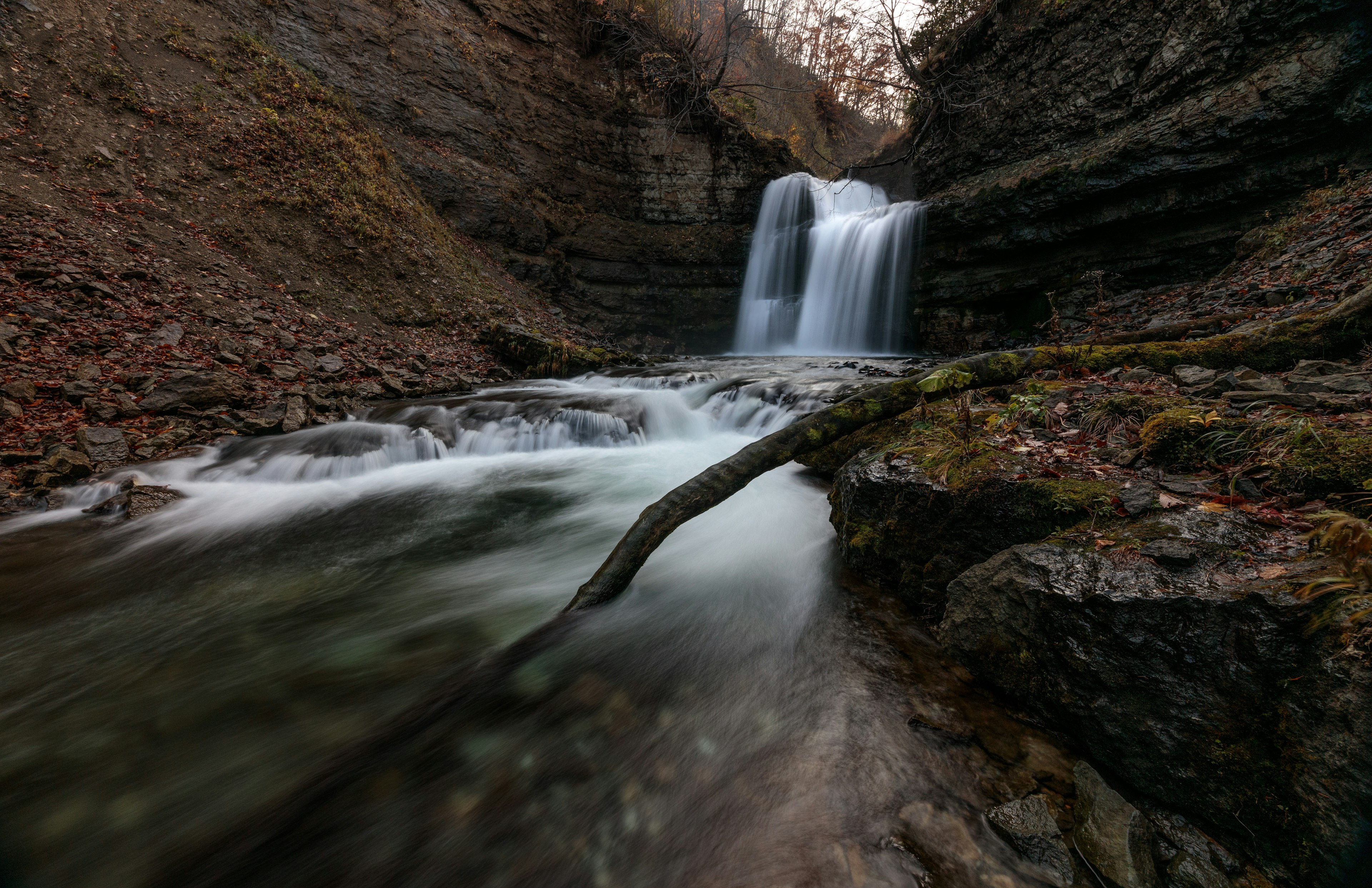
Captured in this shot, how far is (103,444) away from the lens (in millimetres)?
4805

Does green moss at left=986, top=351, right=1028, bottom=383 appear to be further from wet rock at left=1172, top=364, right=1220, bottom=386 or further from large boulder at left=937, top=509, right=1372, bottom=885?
large boulder at left=937, top=509, right=1372, bottom=885

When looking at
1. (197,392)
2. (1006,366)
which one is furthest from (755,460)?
(197,392)

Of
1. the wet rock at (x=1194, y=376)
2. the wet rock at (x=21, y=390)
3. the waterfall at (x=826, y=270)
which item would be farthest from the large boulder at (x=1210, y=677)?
the waterfall at (x=826, y=270)

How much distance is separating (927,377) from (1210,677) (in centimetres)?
253

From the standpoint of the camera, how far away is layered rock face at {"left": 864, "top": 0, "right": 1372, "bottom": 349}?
314 inches

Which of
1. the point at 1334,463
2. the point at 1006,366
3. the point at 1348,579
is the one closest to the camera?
the point at 1348,579

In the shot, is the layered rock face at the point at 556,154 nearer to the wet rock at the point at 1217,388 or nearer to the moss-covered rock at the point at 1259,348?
the moss-covered rock at the point at 1259,348

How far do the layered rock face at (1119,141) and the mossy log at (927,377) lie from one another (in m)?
6.54

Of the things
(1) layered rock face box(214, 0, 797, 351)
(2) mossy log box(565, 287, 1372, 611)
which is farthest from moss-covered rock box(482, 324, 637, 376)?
(2) mossy log box(565, 287, 1372, 611)

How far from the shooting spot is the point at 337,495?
5.30 m

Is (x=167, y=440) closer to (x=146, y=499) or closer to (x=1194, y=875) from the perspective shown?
(x=146, y=499)

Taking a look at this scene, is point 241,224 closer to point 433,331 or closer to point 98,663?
point 433,331

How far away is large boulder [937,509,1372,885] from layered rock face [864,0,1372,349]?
9.60m

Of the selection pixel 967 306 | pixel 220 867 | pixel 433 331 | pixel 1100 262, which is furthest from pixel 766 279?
pixel 220 867
